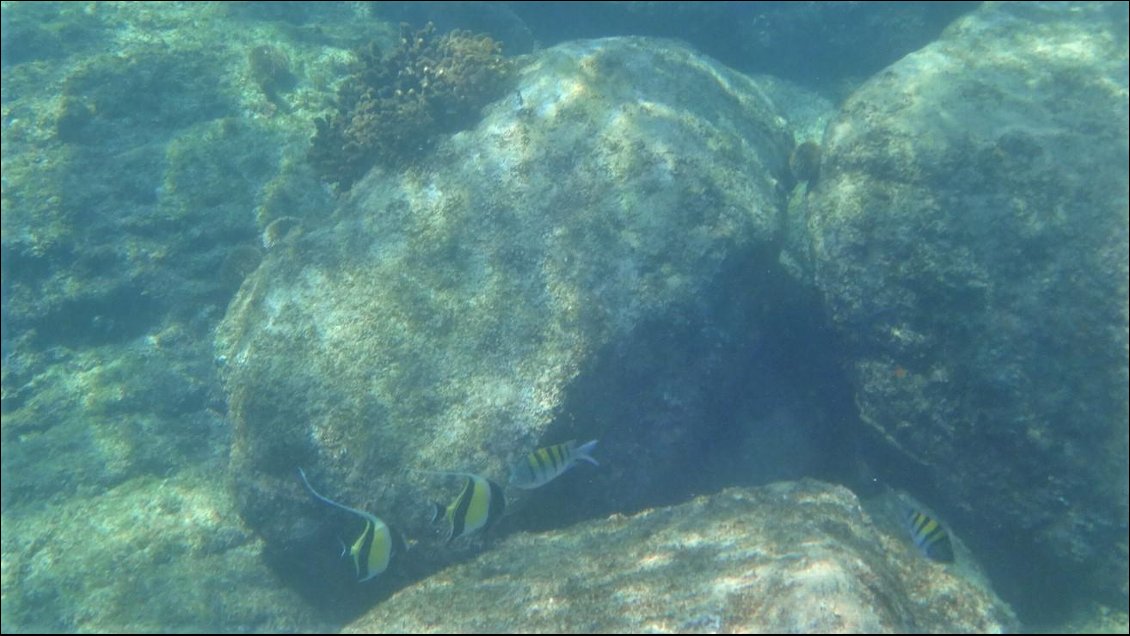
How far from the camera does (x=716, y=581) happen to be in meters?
3.69

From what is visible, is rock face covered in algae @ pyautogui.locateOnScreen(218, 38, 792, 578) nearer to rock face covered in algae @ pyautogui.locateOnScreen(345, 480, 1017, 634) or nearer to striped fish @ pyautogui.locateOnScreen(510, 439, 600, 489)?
rock face covered in algae @ pyautogui.locateOnScreen(345, 480, 1017, 634)

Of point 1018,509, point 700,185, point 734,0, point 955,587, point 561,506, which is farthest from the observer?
point 734,0

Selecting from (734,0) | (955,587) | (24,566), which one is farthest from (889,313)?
(24,566)

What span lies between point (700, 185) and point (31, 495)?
742 centimetres

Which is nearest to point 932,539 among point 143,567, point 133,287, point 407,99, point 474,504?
point 474,504

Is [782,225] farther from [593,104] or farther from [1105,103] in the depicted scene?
[1105,103]

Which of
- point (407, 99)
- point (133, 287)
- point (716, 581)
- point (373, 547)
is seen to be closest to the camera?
point (716, 581)

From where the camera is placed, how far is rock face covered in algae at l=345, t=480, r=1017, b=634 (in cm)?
330

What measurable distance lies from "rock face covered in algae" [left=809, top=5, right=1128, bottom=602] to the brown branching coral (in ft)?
12.7

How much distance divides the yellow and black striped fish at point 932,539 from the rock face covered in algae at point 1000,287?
3.86 ft

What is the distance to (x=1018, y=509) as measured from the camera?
4.86 meters

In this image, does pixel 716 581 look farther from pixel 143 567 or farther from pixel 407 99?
pixel 407 99

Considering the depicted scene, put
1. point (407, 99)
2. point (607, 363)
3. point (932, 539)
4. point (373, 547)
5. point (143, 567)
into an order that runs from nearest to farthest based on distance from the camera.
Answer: point (373, 547) → point (932, 539) → point (607, 363) → point (143, 567) → point (407, 99)

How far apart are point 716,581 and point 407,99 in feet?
19.6
